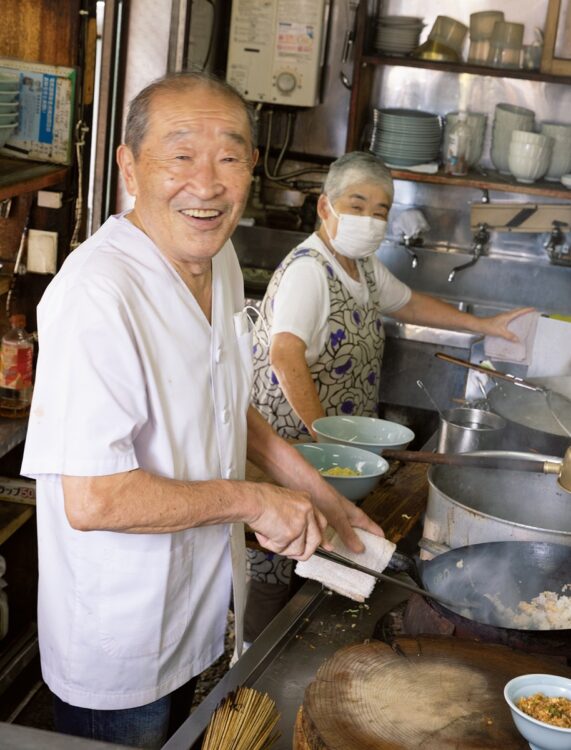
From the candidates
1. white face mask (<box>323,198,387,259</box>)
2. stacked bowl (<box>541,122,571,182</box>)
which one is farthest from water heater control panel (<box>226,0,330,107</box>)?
white face mask (<box>323,198,387,259</box>)

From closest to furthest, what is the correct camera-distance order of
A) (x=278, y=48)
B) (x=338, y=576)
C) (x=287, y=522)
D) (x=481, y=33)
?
(x=287, y=522)
(x=338, y=576)
(x=481, y=33)
(x=278, y=48)

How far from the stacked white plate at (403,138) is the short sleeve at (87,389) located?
3781mm

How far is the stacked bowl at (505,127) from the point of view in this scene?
5.42 m

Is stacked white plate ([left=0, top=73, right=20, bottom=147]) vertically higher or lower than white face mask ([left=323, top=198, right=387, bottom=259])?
higher

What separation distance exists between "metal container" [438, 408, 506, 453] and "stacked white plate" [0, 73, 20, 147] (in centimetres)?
177

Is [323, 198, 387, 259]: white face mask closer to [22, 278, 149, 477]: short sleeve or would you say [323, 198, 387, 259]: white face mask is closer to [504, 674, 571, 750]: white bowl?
[22, 278, 149, 477]: short sleeve

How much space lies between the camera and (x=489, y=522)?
2014mm

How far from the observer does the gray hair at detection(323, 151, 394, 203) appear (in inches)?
140

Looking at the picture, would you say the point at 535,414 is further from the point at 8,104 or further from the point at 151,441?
the point at 8,104

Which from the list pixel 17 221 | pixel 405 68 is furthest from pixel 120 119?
pixel 405 68

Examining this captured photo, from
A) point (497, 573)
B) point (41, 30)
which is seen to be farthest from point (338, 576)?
point (41, 30)

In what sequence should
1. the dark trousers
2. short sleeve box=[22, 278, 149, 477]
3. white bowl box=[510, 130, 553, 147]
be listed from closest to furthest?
short sleeve box=[22, 278, 149, 477], the dark trousers, white bowl box=[510, 130, 553, 147]

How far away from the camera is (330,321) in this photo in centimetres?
346

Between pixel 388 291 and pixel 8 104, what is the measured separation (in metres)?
1.57
